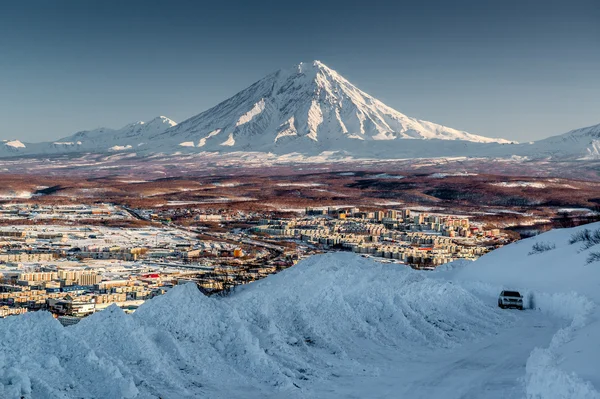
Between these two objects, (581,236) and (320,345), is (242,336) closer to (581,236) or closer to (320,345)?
(320,345)

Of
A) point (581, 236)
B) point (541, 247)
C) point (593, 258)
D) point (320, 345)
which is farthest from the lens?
point (541, 247)

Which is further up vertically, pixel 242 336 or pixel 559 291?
pixel 242 336

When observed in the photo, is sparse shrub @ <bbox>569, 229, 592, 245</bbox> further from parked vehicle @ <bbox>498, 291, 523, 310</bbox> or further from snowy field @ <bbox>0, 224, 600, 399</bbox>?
parked vehicle @ <bbox>498, 291, 523, 310</bbox>

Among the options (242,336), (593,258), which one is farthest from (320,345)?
(593,258)

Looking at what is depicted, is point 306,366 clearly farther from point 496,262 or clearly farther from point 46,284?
point 46,284

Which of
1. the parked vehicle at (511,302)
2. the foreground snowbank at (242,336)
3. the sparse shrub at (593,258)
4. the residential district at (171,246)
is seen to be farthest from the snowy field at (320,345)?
the residential district at (171,246)

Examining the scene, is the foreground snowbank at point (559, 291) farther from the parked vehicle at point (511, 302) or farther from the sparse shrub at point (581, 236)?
the parked vehicle at point (511, 302)

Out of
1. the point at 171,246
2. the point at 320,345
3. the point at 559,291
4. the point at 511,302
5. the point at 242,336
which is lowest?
the point at 171,246

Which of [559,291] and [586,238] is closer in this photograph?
[559,291]
